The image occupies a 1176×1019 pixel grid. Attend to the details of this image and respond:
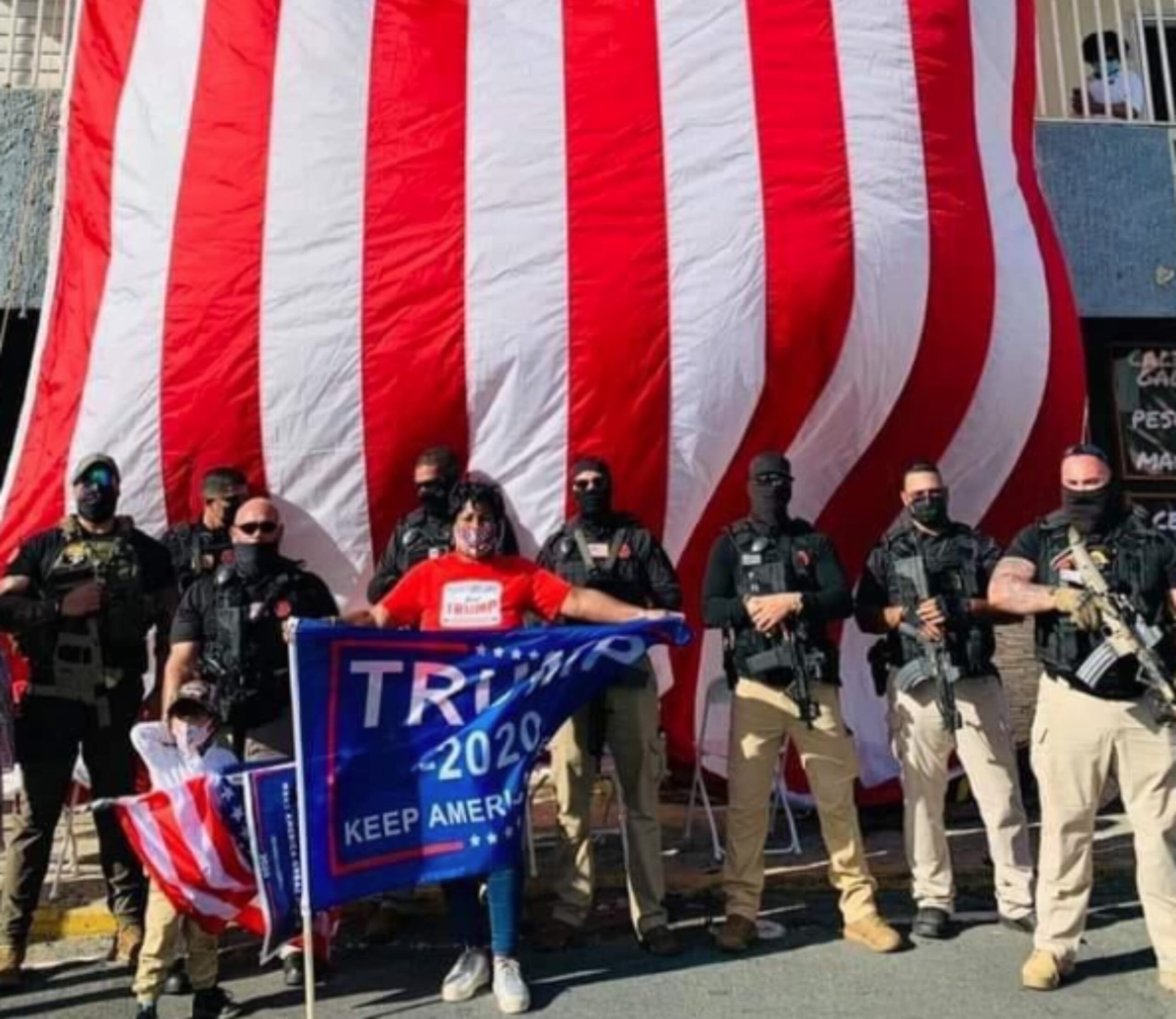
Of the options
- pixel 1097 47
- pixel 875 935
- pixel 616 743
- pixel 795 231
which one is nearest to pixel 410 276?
pixel 795 231

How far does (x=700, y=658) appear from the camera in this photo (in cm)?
512

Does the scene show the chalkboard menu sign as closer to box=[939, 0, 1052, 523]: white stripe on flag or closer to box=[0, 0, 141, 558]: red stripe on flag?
box=[939, 0, 1052, 523]: white stripe on flag

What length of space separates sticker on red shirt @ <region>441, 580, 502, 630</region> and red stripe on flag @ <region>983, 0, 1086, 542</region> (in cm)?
241

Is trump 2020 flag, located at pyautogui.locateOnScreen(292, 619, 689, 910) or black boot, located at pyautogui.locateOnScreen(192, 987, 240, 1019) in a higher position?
trump 2020 flag, located at pyautogui.locateOnScreen(292, 619, 689, 910)

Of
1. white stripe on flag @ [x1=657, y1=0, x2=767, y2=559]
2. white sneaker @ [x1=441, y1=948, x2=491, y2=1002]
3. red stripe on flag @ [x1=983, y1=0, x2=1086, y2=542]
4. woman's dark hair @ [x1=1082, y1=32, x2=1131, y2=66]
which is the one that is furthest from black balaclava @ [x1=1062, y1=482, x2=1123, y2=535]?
woman's dark hair @ [x1=1082, y1=32, x2=1131, y2=66]

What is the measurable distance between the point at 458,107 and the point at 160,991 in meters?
3.43

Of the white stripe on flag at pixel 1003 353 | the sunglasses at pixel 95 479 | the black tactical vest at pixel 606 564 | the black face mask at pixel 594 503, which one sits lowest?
the black tactical vest at pixel 606 564

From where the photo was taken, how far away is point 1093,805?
371cm

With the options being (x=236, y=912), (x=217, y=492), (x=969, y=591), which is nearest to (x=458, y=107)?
(x=217, y=492)

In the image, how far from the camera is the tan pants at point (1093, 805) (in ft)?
11.9

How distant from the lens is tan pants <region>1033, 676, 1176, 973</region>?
11.9ft

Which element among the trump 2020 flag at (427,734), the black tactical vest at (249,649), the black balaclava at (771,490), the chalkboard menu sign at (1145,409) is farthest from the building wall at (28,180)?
the chalkboard menu sign at (1145,409)

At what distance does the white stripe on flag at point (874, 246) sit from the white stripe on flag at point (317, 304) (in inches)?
72.4

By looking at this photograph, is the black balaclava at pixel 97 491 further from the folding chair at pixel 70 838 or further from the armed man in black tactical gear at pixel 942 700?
the armed man in black tactical gear at pixel 942 700
